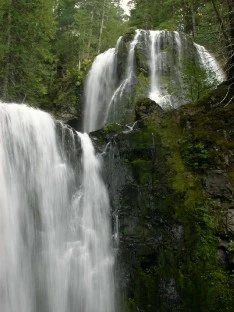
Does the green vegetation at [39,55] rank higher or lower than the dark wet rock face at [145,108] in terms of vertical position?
higher

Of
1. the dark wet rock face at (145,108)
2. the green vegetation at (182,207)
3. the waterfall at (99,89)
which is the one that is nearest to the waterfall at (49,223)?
the green vegetation at (182,207)

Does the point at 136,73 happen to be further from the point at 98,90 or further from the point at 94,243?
the point at 94,243

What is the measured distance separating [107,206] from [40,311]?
2.88 m

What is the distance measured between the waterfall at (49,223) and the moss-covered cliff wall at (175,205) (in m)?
0.48

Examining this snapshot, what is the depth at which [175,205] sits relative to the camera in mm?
8945

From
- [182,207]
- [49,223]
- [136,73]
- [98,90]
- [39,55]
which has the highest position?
[39,55]

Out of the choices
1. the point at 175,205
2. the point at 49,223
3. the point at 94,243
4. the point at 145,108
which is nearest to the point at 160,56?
the point at 145,108

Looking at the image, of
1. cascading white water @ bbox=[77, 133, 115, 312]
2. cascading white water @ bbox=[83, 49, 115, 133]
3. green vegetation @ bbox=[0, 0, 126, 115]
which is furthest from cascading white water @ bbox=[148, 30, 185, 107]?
cascading white water @ bbox=[77, 133, 115, 312]

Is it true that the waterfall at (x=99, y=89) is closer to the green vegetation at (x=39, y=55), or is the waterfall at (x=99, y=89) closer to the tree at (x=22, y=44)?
the green vegetation at (x=39, y=55)

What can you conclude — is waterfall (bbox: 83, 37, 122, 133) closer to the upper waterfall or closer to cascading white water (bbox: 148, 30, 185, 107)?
the upper waterfall

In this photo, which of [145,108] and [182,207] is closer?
[182,207]

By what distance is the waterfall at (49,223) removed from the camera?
7.96m

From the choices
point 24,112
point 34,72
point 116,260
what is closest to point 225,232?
point 116,260

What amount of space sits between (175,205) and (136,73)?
32.2ft
